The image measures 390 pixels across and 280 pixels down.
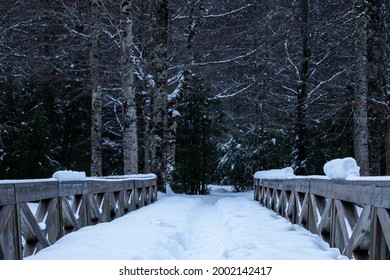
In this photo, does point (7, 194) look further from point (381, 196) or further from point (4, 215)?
point (381, 196)

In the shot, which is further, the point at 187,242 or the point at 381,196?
the point at 187,242

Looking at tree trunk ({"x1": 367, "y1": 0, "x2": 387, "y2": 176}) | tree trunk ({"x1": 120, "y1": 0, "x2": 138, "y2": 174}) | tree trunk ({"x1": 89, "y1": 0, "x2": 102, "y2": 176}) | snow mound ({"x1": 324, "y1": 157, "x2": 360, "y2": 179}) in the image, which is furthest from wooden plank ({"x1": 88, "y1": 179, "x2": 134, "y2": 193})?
tree trunk ({"x1": 367, "y1": 0, "x2": 387, "y2": 176})

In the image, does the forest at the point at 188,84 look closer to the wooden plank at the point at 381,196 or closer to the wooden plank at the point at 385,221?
the wooden plank at the point at 381,196

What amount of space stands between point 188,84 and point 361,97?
9575mm

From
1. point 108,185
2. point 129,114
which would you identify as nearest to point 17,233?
point 108,185

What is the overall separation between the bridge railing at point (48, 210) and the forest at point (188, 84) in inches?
195

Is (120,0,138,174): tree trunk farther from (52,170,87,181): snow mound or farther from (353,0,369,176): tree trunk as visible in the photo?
(52,170,87,181): snow mound

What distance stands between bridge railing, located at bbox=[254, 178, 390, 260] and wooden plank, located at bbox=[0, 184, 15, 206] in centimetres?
305

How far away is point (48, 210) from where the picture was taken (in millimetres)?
5531

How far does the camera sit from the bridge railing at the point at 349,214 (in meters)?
3.95

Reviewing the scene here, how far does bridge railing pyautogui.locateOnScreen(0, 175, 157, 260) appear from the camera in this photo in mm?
4277

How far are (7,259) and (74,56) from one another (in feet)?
63.0

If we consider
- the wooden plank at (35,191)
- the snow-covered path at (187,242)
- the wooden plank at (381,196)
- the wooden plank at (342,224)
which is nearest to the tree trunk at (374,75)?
the snow-covered path at (187,242)

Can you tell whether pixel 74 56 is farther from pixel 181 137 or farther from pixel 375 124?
pixel 375 124
